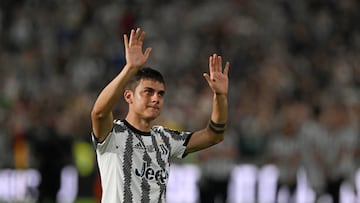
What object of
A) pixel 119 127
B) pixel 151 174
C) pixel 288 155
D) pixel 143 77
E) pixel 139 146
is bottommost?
pixel 151 174

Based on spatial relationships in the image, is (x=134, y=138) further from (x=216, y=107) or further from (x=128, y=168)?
(x=216, y=107)

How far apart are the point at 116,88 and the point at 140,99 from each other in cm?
44

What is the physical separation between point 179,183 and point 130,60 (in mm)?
9374

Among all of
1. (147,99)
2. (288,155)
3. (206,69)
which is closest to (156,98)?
(147,99)

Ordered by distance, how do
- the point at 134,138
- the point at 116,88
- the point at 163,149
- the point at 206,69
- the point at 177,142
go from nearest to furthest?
the point at 116,88 < the point at 134,138 < the point at 163,149 < the point at 177,142 < the point at 206,69

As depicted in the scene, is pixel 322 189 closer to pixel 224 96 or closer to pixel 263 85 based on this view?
pixel 263 85

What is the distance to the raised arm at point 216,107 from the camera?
7102 mm

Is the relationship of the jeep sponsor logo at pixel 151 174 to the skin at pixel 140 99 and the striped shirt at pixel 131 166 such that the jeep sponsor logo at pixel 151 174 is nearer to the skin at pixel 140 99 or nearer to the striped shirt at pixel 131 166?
the striped shirt at pixel 131 166

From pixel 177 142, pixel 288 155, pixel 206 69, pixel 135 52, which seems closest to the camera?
pixel 135 52

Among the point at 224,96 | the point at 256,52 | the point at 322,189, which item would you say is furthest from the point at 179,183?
the point at 224,96

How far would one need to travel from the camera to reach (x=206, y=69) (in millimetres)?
18859

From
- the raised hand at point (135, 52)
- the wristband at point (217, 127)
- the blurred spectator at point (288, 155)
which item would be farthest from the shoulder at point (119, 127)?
the blurred spectator at point (288, 155)

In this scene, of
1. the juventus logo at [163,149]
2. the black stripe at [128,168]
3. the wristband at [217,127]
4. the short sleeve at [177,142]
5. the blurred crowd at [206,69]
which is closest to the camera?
the black stripe at [128,168]

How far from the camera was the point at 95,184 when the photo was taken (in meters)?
15.6
